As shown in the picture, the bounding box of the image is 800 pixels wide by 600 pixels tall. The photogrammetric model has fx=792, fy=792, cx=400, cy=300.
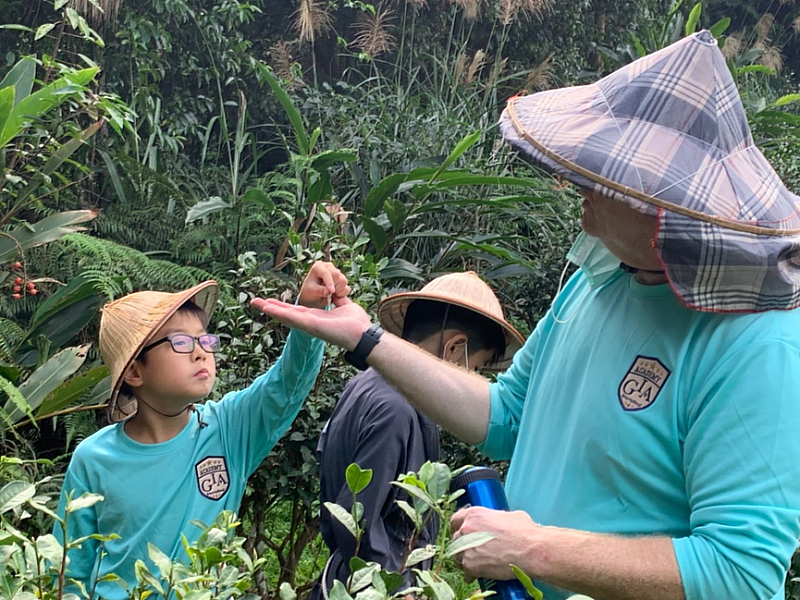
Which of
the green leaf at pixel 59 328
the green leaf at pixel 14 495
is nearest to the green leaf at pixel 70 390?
the green leaf at pixel 59 328

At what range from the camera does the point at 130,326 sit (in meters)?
2.18

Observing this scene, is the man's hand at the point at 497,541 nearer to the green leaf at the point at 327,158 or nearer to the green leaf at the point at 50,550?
the green leaf at the point at 50,550

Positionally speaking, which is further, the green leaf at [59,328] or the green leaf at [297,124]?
the green leaf at [297,124]

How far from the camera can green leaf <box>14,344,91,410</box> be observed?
10.3 feet

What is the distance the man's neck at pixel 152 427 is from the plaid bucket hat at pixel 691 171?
1325 millimetres

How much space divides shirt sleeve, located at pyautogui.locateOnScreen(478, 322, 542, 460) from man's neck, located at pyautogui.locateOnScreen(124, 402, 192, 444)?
3.01 ft

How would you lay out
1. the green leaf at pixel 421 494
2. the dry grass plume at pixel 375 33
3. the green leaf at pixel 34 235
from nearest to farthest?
1. the green leaf at pixel 421 494
2. the green leaf at pixel 34 235
3. the dry grass plume at pixel 375 33

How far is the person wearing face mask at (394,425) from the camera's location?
87.3 inches

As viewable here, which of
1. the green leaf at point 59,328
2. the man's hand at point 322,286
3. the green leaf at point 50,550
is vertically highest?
the green leaf at point 50,550

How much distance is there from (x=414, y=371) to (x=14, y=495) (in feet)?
2.73

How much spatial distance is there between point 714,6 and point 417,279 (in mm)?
9140

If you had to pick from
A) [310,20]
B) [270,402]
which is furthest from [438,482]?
[310,20]

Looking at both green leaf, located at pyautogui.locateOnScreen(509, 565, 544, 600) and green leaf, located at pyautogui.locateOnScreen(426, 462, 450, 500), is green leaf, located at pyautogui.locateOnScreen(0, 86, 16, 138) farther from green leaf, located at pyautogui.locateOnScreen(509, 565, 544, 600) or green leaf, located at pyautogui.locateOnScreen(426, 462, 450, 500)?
green leaf, located at pyautogui.locateOnScreen(509, 565, 544, 600)

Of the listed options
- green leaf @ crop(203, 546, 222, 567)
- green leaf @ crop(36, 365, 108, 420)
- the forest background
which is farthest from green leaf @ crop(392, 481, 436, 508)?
green leaf @ crop(36, 365, 108, 420)
